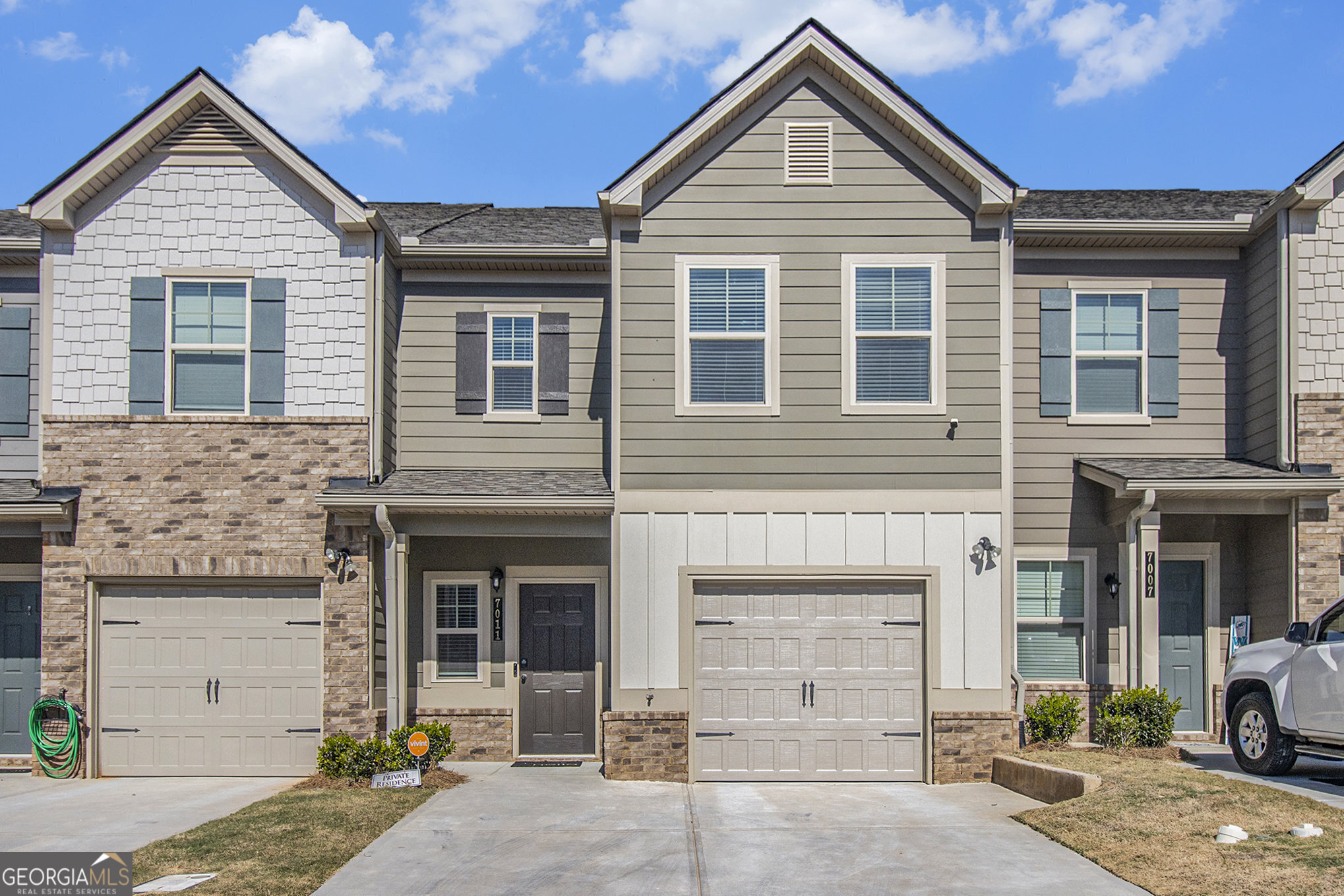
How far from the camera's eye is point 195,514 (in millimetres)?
13648

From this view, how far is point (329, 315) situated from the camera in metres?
13.9

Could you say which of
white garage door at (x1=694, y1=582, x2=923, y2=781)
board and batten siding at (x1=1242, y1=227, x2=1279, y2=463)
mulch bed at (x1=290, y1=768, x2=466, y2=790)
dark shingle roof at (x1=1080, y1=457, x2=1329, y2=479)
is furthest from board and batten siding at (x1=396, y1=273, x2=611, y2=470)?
board and batten siding at (x1=1242, y1=227, x2=1279, y2=463)

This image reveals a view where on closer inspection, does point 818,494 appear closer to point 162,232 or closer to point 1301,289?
point 1301,289

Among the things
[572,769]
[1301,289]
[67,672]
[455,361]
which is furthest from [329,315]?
[1301,289]

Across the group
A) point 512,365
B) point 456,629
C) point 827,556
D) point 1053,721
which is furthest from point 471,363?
point 1053,721

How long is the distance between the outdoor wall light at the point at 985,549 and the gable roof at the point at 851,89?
3.61 meters

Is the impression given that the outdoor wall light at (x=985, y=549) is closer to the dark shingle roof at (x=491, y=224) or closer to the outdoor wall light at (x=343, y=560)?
the dark shingle roof at (x=491, y=224)

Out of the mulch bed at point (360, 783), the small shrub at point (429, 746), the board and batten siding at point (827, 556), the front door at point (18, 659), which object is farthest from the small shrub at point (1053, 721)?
the front door at point (18, 659)

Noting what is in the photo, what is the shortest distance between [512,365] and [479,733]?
14.5ft

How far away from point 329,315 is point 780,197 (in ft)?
17.0

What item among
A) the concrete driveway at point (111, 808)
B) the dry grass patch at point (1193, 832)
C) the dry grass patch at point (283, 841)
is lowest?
the concrete driveway at point (111, 808)

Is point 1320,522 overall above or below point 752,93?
below

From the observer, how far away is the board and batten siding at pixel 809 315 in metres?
13.4

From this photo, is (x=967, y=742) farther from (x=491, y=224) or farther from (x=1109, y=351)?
(x=491, y=224)
